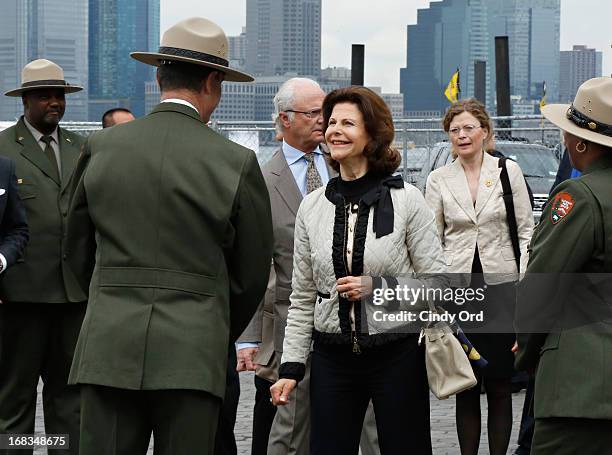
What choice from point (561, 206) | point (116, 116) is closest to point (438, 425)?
point (116, 116)

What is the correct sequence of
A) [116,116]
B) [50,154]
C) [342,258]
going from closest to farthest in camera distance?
[342,258] → [50,154] → [116,116]

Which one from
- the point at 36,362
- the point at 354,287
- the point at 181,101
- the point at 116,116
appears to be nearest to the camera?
the point at 181,101

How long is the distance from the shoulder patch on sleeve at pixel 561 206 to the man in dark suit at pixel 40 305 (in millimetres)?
3264

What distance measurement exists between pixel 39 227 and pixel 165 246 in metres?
2.93

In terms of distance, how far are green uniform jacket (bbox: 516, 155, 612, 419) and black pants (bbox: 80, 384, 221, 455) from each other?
3.88 feet

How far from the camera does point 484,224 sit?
7.61m

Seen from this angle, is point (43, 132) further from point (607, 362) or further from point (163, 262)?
point (607, 362)

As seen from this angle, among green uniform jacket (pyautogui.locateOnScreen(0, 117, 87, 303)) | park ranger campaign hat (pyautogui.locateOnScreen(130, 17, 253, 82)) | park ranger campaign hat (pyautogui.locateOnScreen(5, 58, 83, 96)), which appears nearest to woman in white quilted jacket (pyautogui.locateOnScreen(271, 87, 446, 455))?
park ranger campaign hat (pyautogui.locateOnScreen(130, 17, 253, 82))

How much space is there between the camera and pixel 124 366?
4.40 meters

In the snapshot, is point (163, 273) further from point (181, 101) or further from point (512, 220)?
point (512, 220)

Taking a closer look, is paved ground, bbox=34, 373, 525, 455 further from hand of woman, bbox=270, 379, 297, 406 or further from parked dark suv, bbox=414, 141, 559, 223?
parked dark suv, bbox=414, 141, 559, 223

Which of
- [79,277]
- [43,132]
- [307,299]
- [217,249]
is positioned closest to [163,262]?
[217,249]

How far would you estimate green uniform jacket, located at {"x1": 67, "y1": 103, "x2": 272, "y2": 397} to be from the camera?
4.40m

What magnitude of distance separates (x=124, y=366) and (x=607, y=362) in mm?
1640
